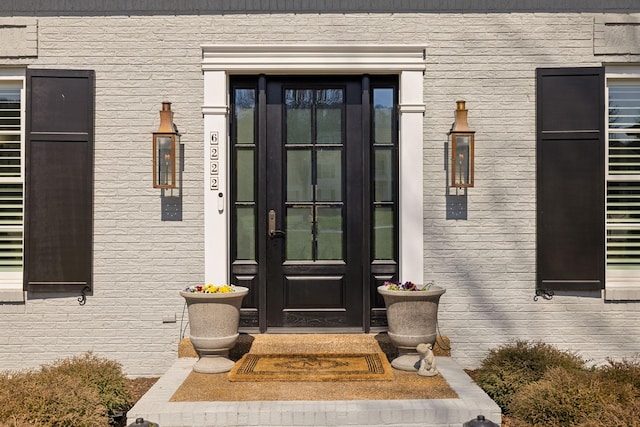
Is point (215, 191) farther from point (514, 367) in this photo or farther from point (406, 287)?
point (514, 367)

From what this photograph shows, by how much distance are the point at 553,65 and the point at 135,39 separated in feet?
13.3

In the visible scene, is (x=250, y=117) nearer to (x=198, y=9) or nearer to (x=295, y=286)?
(x=198, y=9)

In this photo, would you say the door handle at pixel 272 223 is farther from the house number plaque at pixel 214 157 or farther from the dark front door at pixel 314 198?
the house number plaque at pixel 214 157

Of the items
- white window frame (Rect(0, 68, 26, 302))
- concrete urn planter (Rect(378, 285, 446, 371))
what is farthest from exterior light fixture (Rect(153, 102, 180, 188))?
concrete urn planter (Rect(378, 285, 446, 371))

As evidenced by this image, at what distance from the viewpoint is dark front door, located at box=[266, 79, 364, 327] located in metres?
5.35

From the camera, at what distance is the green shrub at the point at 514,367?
4289mm

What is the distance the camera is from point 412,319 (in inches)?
180

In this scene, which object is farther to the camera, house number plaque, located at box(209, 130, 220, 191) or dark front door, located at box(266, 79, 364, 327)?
dark front door, located at box(266, 79, 364, 327)

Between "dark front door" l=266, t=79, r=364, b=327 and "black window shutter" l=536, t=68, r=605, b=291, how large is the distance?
5.78 feet

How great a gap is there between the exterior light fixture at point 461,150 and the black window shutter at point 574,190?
26.8 inches

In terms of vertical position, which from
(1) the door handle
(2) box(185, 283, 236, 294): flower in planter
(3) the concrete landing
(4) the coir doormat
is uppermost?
(1) the door handle

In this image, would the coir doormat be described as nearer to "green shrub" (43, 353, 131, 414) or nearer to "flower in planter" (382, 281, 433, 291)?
"flower in planter" (382, 281, 433, 291)

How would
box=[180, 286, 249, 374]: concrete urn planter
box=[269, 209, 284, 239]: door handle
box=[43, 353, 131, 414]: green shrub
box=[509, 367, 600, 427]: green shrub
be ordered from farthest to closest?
1. box=[269, 209, 284, 239]: door handle
2. box=[180, 286, 249, 374]: concrete urn planter
3. box=[43, 353, 131, 414]: green shrub
4. box=[509, 367, 600, 427]: green shrub

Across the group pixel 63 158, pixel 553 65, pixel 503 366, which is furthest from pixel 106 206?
pixel 553 65
